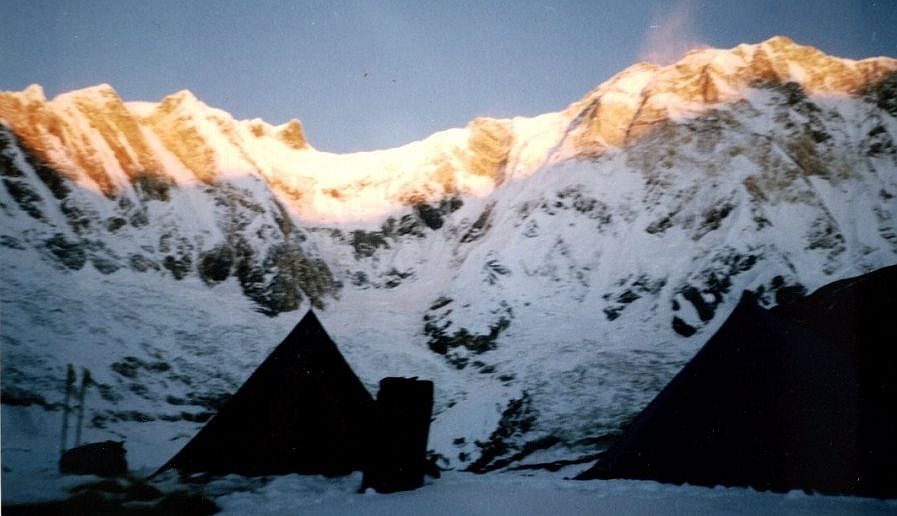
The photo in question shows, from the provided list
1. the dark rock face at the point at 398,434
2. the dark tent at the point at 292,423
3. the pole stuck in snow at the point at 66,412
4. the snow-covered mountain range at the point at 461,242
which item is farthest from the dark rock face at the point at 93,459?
the snow-covered mountain range at the point at 461,242

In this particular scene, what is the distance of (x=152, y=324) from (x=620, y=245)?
43.2 m

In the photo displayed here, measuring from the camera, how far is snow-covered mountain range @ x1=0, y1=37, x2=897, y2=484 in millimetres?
28750

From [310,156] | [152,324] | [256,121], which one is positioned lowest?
[152,324]

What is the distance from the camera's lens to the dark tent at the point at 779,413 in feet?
20.5

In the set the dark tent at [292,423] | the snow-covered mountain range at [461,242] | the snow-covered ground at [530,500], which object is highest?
the snow-covered mountain range at [461,242]

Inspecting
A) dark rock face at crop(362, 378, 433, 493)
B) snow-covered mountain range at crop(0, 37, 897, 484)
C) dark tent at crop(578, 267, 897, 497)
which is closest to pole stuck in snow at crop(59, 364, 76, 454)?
snow-covered mountain range at crop(0, 37, 897, 484)

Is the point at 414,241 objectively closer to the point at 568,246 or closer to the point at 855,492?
the point at 568,246

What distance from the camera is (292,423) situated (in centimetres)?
691

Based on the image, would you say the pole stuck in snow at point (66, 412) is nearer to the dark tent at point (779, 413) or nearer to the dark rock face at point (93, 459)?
the dark rock face at point (93, 459)

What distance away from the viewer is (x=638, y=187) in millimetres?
60062

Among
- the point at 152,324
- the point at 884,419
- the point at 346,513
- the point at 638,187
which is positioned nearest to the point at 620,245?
the point at 638,187

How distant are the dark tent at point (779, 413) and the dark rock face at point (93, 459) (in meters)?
7.49

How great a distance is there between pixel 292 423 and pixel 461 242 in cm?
6129

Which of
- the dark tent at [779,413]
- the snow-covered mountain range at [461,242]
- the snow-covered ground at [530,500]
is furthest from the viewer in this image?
the snow-covered mountain range at [461,242]
